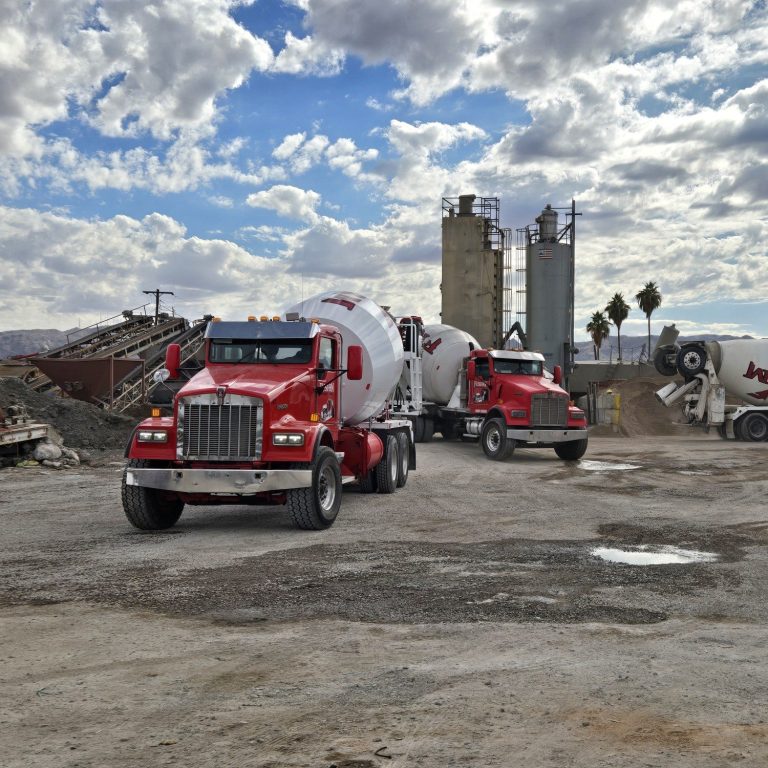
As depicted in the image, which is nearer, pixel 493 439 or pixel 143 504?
pixel 143 504

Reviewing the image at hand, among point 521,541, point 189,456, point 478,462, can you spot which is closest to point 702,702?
point 521,541

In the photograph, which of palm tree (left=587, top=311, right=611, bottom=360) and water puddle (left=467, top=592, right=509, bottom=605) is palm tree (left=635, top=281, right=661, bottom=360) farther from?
water puddle (left=467, top=592, right=509, bottom=605)

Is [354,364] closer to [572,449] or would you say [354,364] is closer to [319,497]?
[319,497]

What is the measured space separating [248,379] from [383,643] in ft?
20.7

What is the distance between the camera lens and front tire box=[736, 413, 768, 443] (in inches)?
1246

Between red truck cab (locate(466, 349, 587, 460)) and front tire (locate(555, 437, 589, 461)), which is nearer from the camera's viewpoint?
red truck cab (locate(466, 349, 587, 460))

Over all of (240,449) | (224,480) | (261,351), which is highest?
(261,351)

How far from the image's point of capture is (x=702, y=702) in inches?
199

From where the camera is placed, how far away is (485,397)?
83.1ft

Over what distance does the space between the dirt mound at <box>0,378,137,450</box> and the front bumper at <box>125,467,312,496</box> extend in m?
13.4

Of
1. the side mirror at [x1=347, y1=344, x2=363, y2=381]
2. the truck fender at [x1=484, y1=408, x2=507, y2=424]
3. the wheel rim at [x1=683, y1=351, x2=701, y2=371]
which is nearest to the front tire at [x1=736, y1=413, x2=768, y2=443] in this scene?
the wheel rim at [x1=683, y1=351, x2=701, y2=371]

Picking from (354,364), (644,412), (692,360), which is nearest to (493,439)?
(354,364)

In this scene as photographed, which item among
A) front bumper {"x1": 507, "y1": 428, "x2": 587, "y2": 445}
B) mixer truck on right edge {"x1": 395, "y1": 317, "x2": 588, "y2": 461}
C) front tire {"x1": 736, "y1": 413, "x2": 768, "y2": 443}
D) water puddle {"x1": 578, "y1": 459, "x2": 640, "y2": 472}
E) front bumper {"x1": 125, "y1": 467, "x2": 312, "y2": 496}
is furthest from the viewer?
front tire {"x1": 736, "y1": 413, "x2": 768, "y2": 443}

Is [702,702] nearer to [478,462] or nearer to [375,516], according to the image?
[375,516]
